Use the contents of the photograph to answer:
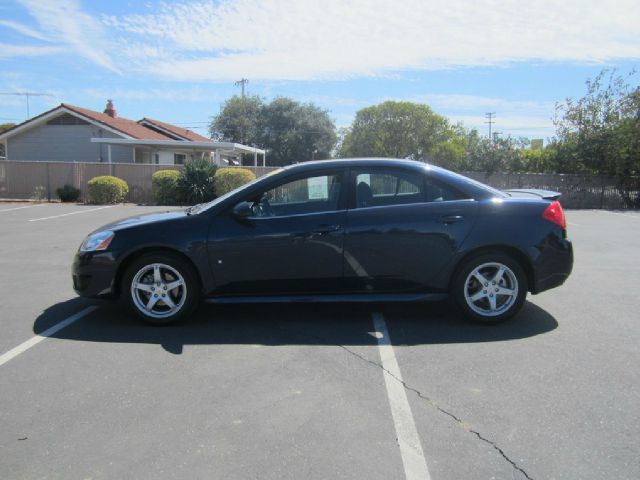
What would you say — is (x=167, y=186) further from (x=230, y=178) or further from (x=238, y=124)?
(x=238, y=124)

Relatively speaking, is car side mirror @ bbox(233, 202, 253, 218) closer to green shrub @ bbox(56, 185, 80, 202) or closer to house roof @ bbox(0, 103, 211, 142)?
green shrub @ bbox(56, 185, 80, 202)

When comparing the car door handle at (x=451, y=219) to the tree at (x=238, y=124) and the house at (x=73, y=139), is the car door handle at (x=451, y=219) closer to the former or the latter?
the house at (x=73, y=139)

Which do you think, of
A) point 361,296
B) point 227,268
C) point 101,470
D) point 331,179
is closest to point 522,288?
point 361,296

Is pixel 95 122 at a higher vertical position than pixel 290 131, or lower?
A: lower

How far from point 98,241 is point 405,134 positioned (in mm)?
55572

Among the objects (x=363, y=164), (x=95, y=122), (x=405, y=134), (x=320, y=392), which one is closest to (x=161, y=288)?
(x=320, y=392)

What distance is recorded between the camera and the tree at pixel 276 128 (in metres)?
55.1

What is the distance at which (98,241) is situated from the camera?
525 centimetres

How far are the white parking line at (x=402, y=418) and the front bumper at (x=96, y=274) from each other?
2.59 meters

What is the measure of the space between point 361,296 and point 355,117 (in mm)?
57471

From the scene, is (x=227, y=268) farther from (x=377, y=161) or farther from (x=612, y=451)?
(x=612, y=451)

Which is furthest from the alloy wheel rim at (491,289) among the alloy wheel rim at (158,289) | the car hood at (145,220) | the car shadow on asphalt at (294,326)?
the car hood at (145,220)

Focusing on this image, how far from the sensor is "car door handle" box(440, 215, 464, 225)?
17.0 ft

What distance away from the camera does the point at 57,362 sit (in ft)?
14.3
